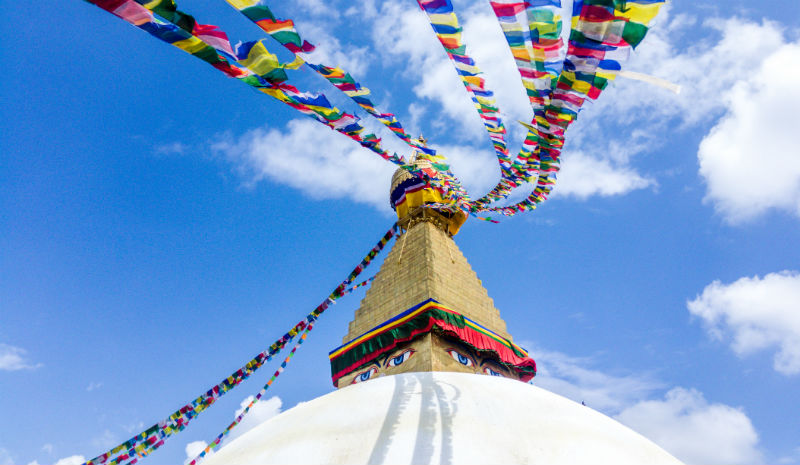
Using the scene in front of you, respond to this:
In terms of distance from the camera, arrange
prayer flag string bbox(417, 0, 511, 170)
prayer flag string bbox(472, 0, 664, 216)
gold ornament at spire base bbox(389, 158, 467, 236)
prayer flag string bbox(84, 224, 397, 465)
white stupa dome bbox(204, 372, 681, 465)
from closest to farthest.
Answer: prayer flag string bbox(472, 0, 664, 216) → prayer flag string bbox(417, 0, 511, 170) → white stupa dome bbox(204, 372, 681, 465) → prayer flag string bbox(84, 224, 397, 465) → gold ornament at spire base bbox(389, 158, 467, 236)

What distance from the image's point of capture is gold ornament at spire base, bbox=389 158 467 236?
491 inches

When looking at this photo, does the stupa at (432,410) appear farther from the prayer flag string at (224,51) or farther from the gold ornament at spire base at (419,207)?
the prayer flag string at (224,51)

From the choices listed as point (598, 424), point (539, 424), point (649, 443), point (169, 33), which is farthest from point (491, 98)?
point (649, 443)

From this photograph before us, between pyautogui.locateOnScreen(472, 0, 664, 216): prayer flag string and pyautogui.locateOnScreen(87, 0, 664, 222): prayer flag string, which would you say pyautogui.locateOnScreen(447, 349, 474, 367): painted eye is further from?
pyautogui.locateOnScreen(472, 0, 664, 216): prayer flag string

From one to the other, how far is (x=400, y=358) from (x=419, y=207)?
14.8 ft

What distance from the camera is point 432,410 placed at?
5262 millimetres

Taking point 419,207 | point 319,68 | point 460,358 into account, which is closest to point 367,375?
point 460,358

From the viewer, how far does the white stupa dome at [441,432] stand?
451 centimetres

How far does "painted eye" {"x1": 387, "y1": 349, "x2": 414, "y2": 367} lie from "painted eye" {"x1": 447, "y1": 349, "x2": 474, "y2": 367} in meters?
0.71

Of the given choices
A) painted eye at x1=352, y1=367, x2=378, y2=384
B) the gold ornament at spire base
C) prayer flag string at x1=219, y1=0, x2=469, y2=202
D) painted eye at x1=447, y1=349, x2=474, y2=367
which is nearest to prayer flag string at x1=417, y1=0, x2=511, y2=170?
prayer flag string at x1=219, y1=0, x2=469, y2=202

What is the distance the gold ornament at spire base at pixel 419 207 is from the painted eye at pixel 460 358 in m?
4.20

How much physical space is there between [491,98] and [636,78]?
1781mm

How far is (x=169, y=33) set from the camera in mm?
3248

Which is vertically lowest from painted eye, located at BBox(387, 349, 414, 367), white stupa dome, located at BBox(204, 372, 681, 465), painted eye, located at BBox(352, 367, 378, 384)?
white stupa dome, located at BBox(204, 372, 681, 465)
